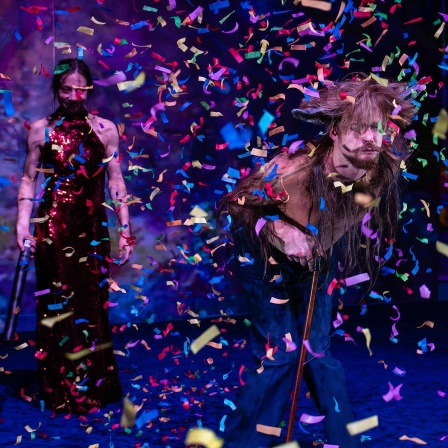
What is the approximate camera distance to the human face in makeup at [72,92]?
4.20m

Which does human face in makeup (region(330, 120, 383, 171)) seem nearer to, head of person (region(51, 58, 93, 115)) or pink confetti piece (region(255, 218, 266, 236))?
pink confetti piece (region(255, 218, 266, 236))

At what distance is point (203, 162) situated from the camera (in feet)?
23.6

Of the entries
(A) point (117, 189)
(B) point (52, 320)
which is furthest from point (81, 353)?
(A) point (117, 189)

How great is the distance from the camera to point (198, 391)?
4668 millimetres

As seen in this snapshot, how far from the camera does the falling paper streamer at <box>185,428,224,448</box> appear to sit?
346 centimetres

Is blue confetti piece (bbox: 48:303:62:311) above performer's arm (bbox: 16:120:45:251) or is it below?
below

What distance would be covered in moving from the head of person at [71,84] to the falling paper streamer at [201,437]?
1.62m

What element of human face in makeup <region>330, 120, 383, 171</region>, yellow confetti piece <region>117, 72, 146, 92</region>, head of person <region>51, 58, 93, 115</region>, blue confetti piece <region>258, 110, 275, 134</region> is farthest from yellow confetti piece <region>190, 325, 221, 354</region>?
yellow confetti piece <region>117, 72, 146, 92</region>

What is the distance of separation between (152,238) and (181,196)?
0.41 m

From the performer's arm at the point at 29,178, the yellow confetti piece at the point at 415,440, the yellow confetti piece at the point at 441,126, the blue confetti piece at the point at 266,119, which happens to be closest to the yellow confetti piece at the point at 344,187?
the yellow confetti piece at the point at 441,126

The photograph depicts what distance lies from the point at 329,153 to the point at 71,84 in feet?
5.84

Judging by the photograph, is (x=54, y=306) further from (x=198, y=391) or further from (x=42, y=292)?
(x=198, y=391)

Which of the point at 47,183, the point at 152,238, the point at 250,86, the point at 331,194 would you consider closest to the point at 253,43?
the point at 250,86

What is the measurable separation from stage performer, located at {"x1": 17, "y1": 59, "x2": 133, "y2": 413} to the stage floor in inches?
6.7
